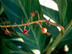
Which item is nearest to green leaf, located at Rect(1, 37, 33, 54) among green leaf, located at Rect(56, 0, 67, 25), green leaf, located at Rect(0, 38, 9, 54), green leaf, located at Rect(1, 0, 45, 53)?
green leaf, located at Rect(0, 38, 9, 54)

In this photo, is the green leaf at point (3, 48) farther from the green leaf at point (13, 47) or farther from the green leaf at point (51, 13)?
the green leaf at point (51, 13)

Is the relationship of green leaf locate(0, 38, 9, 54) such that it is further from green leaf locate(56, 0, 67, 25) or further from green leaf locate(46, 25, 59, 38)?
green leaf locate(56, 0, 67, 25)

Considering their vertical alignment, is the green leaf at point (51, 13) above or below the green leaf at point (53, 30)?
above

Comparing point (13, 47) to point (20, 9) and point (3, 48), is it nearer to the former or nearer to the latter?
point (3, 48)

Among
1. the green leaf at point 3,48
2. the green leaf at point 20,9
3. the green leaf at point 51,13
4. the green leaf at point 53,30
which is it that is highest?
the green leaf at point 20,9

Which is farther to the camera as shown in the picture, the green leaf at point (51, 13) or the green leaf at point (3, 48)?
the green leaf at point (3, 48)

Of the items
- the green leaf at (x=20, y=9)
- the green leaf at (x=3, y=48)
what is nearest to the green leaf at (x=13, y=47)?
the green leaf at (x=3, y=48)

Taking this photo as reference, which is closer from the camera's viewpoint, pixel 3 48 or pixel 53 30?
pixel 53 30

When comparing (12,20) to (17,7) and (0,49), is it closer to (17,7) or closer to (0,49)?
(17,7)

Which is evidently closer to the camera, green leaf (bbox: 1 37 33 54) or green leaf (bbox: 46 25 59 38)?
green leaf (bbox: 46 25 59 38)

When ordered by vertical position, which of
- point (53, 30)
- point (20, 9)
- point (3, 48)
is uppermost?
point (20, 9)

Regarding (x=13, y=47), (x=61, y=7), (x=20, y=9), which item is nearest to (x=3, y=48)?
(x=13, y=47)

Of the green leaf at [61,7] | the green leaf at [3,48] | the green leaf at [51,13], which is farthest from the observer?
the green leaf at [3,48]
